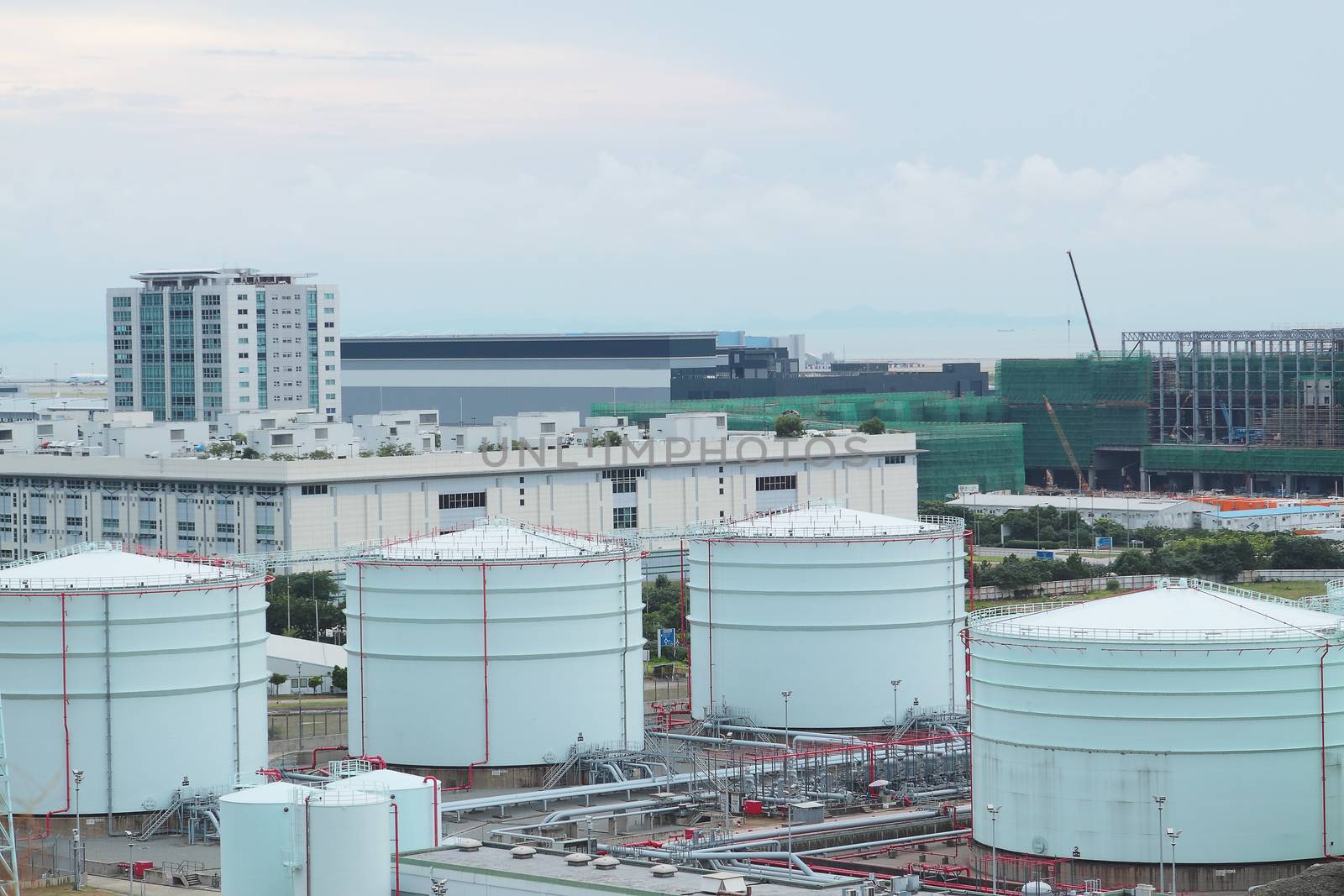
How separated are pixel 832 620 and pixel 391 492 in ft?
149

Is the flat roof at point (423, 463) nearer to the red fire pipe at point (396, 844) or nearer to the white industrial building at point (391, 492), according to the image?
the white industrial building at point (391, 492)

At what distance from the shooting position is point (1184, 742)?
43.0 m

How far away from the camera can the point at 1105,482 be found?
187m

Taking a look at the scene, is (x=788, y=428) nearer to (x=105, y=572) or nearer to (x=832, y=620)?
(x=832, y=620)

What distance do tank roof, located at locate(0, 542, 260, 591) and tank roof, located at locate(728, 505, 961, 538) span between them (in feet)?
55.9

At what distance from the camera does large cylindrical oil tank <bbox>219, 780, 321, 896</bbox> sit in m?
40.8

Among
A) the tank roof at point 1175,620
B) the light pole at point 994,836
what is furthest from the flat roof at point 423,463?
the light pole at point 994,836

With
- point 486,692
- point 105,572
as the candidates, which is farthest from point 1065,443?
point 105,572

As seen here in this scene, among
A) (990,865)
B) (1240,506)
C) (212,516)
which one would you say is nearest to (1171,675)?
(990,865)

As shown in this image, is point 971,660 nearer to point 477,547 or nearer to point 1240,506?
point 477,547

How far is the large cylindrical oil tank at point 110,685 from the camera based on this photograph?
51125 millimetres

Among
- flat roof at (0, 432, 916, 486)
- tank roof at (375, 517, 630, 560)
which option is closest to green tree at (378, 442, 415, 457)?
flat roof at (0, 432, 916, 486)

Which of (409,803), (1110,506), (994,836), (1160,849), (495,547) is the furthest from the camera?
(1110,506)

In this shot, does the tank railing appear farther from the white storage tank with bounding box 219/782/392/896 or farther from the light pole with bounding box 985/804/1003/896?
the white storage tank with bounding box 219/782/392/896
